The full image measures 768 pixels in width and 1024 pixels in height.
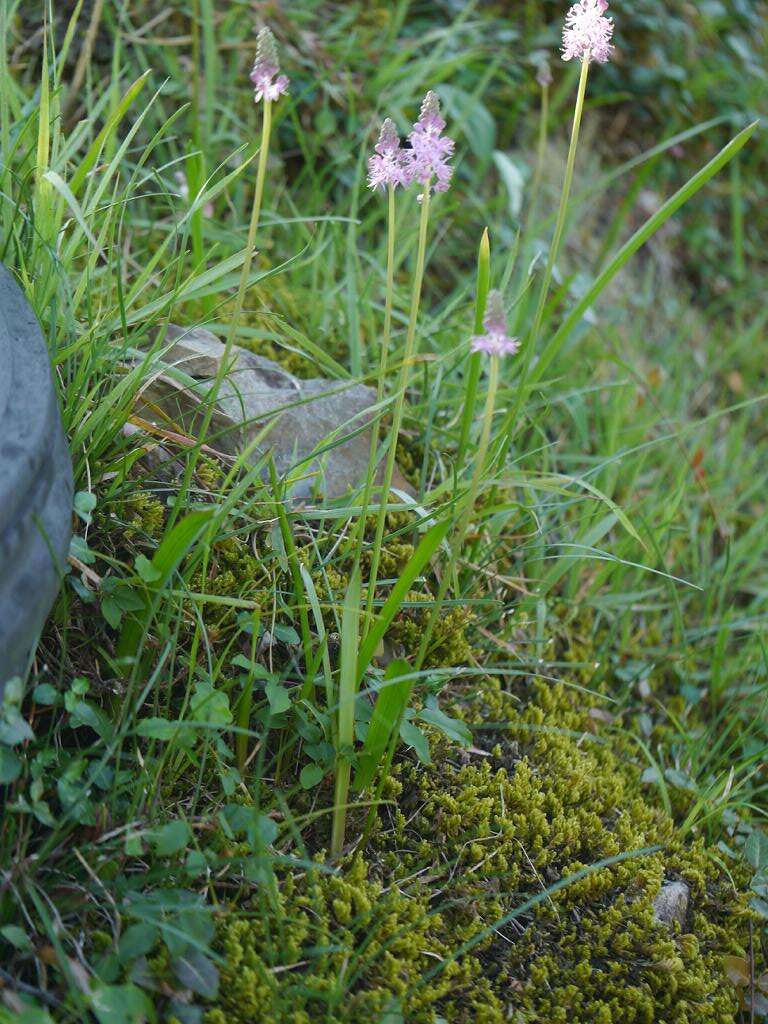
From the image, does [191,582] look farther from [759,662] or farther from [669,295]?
[669,295]

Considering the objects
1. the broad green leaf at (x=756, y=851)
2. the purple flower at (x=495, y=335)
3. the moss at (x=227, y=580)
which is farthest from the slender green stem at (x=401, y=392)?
the broad green leaf at (x=756, y=851)

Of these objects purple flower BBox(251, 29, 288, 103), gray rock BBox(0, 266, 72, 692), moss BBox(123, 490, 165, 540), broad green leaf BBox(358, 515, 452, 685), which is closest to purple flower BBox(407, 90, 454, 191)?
purple flower BBox(251, 29, 288, 103)

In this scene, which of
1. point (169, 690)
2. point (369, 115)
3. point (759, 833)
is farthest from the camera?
point (369, 115)

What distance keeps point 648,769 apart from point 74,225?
160cm

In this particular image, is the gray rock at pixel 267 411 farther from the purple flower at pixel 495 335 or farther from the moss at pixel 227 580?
the purple flower at pixel 495 335

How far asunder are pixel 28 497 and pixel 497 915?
37.7 inches

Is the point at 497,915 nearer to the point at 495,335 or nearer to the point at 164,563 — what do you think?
the point at 164,563

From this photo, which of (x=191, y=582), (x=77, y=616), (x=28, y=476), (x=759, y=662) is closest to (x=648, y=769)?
(x=759, y=662)

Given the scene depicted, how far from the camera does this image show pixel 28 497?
1.24 meters

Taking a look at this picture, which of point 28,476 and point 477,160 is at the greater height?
point 477,160

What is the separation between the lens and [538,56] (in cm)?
344

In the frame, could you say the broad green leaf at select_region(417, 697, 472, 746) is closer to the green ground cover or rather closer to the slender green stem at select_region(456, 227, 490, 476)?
the green ground cover

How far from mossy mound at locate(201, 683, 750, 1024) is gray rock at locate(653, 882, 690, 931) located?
0.07 feet

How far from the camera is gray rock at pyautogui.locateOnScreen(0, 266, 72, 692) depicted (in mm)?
1190
